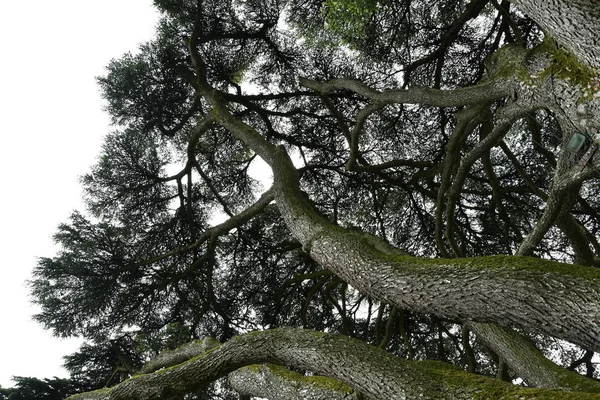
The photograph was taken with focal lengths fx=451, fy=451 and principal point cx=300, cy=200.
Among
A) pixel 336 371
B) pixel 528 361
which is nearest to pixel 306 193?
pixel 528 361

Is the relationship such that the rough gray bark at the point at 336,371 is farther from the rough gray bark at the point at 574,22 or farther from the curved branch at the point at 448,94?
the curved branch at the point at 448,94

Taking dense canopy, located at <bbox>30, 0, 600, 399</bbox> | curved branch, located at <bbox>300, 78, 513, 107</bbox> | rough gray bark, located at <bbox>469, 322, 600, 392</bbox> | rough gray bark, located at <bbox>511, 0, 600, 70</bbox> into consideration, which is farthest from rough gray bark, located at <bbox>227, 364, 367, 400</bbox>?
rough gray bark, located at <bbox>511, 0, 600, 70</bbox>

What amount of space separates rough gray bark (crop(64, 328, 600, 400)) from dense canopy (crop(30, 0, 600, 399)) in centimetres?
2

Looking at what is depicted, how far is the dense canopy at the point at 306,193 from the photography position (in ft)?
10.5

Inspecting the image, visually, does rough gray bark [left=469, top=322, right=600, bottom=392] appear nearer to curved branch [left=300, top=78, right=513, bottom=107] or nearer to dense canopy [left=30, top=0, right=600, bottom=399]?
dense canopy [left=30, top=0, right=600, bottom=399]

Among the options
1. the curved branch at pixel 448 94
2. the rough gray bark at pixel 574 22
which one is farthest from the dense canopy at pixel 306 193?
the rough gray bark at pixel 574 22

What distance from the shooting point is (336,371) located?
2.55m

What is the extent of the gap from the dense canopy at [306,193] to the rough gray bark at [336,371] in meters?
0.02

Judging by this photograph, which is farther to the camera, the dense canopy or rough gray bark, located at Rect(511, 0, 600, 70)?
the dense canopy

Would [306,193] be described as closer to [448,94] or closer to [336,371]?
[448,94]

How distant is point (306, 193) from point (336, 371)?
14.0 feet

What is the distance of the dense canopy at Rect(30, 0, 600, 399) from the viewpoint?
3.19 m

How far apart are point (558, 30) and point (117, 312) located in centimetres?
558

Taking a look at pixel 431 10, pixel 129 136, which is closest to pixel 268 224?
pixel 129 136
